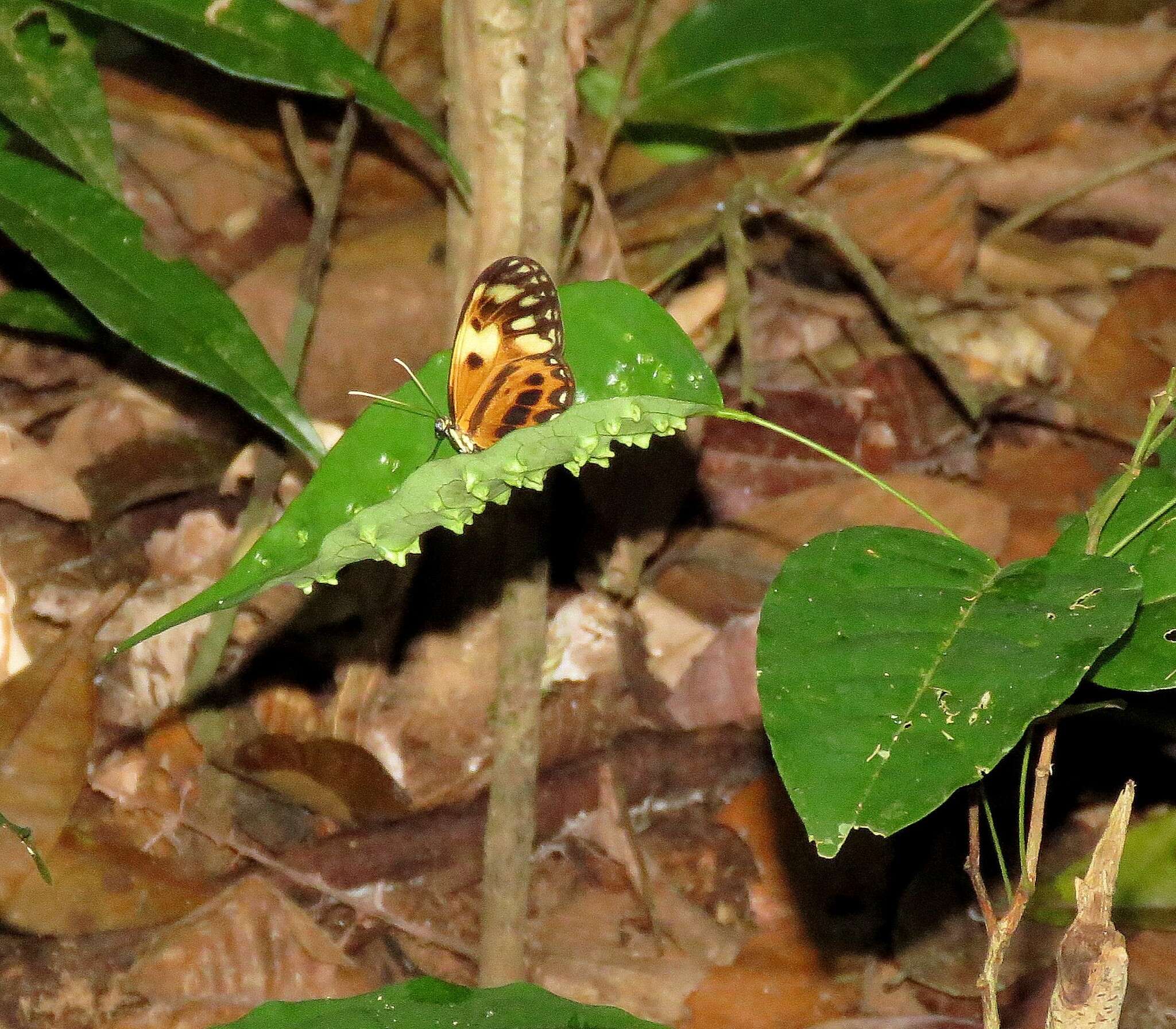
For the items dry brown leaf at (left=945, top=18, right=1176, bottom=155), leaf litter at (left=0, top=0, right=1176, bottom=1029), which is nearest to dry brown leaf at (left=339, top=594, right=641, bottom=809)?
leaf litter at (left=0, top=0, right=1176, bottom=1029)

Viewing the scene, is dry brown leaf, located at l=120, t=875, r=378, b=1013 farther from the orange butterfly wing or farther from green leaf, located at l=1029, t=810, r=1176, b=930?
green leaf, located at l=1029, t=810, r=1176, b=930

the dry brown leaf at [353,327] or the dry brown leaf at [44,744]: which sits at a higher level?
the dry brown leaf at [353,327]

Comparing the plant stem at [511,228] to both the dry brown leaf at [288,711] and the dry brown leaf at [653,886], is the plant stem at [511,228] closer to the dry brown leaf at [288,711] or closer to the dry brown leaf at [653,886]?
the dry brown leaf at [653,886]

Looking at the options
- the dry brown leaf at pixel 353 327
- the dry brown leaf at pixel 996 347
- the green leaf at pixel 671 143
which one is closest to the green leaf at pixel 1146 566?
the dry brown leaf at pixel 996 347

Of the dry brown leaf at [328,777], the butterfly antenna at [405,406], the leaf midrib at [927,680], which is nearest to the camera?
the leaf midrib at [927,680]

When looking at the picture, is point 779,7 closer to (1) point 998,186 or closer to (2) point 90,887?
(1) point 998,186

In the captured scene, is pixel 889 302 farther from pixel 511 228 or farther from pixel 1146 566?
pixel 1146 566
